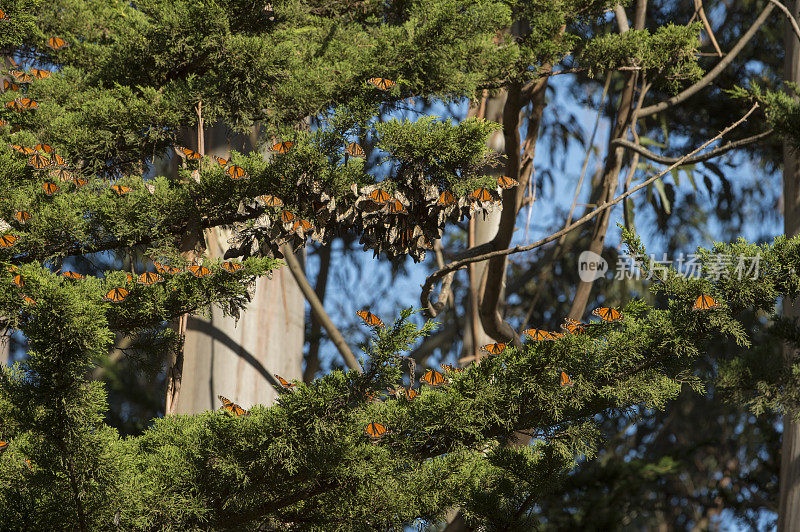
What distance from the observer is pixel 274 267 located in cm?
343

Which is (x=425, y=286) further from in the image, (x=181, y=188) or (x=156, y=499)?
(x=156, y=499)

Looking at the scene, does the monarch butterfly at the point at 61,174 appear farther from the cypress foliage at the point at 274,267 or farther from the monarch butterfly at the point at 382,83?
the monarch butterfly at the point at 382,83

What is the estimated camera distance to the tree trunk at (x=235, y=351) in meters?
6.09

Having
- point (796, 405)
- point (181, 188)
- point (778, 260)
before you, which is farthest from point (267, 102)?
point (796, 405)

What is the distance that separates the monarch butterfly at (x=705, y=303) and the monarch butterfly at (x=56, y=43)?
13.0 ft

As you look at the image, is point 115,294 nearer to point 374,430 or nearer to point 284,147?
point 284,147

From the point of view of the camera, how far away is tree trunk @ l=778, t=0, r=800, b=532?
6.54m

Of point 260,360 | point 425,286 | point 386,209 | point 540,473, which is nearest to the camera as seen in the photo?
point 540,473

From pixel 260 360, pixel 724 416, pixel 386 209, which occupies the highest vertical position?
pixel 724 416

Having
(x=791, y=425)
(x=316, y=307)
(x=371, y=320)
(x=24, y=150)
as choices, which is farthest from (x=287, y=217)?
(x=791, y=425)

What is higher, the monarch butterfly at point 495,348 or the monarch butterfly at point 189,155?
the monarch butterfly at point 189,155

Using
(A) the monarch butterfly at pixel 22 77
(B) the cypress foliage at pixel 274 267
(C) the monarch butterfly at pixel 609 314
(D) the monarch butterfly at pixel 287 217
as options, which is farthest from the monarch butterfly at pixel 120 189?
(C) the monarch butterfly at pixel 609 314

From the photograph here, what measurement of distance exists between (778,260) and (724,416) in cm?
900

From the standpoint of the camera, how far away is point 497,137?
720 cm
